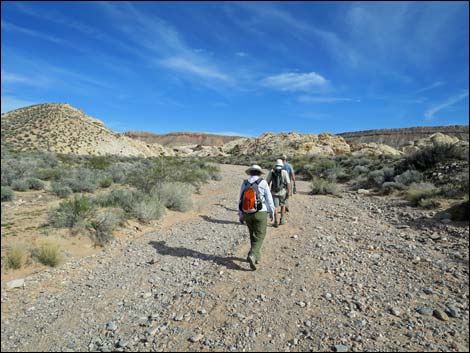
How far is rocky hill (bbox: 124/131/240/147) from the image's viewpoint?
452 ft

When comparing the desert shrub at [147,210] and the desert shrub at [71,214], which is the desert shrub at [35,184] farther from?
the desert shrub at [147,210]

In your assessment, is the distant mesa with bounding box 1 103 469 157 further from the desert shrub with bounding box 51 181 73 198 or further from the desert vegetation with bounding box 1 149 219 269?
the desert shrub with bounding box 51 181 73 198

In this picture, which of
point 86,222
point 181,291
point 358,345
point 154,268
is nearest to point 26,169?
point 86,222

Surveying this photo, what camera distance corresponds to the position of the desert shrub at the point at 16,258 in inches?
192

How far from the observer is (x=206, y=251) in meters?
6.23

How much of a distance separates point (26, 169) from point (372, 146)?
4620cm

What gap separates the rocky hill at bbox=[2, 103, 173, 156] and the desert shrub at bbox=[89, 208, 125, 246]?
37349 millimetres

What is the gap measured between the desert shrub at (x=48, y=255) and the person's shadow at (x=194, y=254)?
1844mm

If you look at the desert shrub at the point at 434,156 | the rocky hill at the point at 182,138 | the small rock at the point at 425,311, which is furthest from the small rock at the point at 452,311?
the rocky hill at the point at 182,138

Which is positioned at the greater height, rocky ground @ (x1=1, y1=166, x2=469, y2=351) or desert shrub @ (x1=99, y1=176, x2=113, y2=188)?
desert shrub @ (x1=99, y1=176, x2=113, y2=188)

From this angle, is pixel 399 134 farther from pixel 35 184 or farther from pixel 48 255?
pixel 48 255

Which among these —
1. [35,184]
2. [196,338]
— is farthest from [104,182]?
[196,338]

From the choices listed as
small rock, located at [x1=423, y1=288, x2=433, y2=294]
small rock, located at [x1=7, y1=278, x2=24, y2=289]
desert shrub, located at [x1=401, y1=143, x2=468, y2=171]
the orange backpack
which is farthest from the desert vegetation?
desert shrub, located at [x1=401, y1=143, x2=468, y2=171]

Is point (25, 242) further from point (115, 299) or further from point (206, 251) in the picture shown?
point (206, 251)
